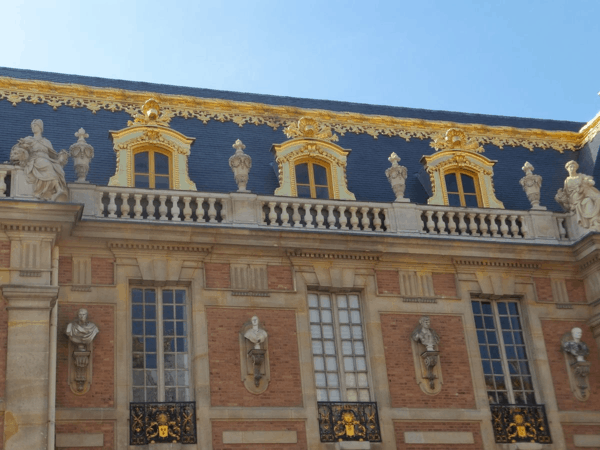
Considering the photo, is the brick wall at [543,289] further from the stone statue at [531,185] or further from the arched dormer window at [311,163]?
the arched dormer window at [311,163]

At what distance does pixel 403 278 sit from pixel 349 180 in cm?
284

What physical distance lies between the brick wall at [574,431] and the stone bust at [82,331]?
27.4 ft

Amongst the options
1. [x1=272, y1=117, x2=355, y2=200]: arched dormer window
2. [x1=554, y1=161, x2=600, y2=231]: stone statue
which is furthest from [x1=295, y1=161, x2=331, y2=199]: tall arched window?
[x1=554, y1=161, x2=600, y2=231]: stone statue

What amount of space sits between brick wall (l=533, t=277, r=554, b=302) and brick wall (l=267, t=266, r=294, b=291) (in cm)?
482

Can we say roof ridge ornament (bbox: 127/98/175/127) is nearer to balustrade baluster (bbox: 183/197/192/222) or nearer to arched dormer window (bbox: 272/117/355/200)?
balustrade baluster (bbox: 183/197/192/222)

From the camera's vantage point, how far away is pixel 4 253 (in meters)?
15.6

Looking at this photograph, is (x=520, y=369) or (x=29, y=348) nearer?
(x=29, y=348)

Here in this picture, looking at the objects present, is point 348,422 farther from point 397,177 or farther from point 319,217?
point 397,177

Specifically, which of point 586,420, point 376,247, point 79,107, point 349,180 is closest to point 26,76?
point 79,107

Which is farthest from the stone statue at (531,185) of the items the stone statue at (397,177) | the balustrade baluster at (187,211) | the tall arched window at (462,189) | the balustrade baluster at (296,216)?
the balustrade baluster at (187,211)

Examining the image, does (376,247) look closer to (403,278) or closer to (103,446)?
(403,278)

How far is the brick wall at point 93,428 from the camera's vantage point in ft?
49.3

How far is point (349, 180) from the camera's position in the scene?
20.0 meters

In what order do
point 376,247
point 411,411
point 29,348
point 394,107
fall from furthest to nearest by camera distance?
point 394,107
point 376,247
point 411,411
point 29,348
